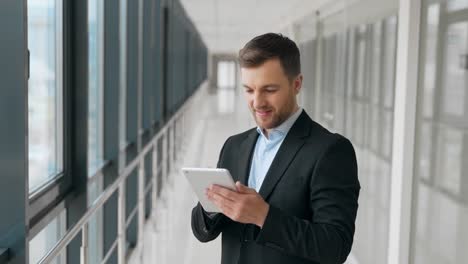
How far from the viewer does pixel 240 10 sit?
4977mm

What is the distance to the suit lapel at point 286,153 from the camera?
641 millimetres

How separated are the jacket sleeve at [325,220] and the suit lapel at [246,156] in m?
0.09

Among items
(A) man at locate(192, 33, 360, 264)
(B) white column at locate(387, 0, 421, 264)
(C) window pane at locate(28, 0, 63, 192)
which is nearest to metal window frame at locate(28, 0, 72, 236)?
(C) window pane at locate(28, 0, 63, 192)

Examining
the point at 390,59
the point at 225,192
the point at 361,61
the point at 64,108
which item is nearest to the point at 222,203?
the point at 225,192

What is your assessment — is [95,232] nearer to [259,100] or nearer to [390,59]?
[390,59]

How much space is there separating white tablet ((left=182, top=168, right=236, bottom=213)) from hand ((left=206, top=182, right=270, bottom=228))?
0.01m

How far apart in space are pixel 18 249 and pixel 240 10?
415 centimetres

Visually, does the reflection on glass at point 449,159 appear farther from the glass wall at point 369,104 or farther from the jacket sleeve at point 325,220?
the jacket sleeve at point 325,220

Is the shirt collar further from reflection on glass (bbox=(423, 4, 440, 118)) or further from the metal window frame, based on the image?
the metal window frame

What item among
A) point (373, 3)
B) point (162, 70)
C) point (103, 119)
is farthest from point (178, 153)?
point (373, 3)

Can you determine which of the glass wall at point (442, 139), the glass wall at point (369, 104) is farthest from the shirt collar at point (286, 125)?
the glass wall at point (369, 104)

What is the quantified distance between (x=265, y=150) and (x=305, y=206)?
9cm

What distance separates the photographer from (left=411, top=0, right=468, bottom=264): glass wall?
46.0 inches

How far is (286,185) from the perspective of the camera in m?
0.63
